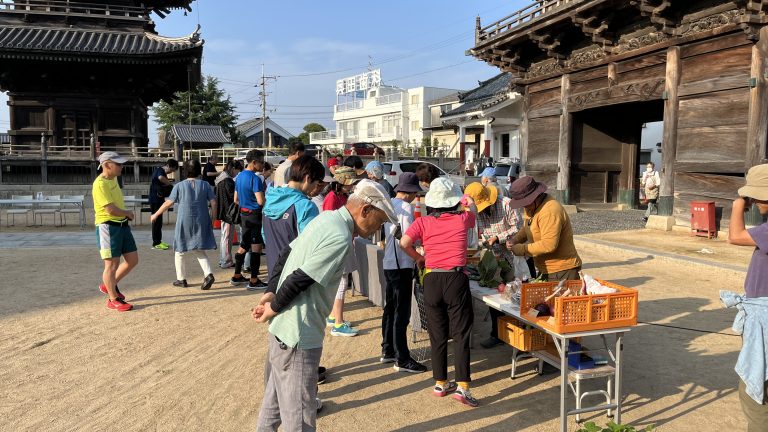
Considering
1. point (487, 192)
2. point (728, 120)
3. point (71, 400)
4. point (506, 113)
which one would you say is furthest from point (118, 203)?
point (506, 113)

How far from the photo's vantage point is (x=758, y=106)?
388 inches

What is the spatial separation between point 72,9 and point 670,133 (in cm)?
2076

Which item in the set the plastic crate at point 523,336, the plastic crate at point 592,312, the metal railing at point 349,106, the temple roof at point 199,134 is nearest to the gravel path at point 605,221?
the plastic crate at point 523,336

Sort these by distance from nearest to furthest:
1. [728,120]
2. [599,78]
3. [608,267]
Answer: [608,267]
[728,120]
[599,78]

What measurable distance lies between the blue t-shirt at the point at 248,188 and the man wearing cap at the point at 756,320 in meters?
5.46

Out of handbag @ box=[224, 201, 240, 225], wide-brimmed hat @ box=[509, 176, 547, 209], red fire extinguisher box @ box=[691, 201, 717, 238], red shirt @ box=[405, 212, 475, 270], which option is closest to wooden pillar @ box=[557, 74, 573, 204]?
red fire extinguisher box @ box=[691, 201, 717, 238]

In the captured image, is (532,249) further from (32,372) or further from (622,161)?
(622,161)

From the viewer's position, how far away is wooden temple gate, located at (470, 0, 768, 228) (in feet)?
33.7

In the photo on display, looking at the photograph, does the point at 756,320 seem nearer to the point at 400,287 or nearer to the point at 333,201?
the point at 400,287

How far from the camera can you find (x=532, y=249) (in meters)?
4.18

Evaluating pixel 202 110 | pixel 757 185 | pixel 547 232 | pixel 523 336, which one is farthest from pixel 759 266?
pixel 202 110

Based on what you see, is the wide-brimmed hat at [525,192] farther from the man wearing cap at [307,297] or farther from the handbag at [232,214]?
the handbag at [232,214]

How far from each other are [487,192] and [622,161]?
42.8 feet

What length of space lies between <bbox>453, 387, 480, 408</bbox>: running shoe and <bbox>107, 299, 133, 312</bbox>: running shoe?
14.5 feet
